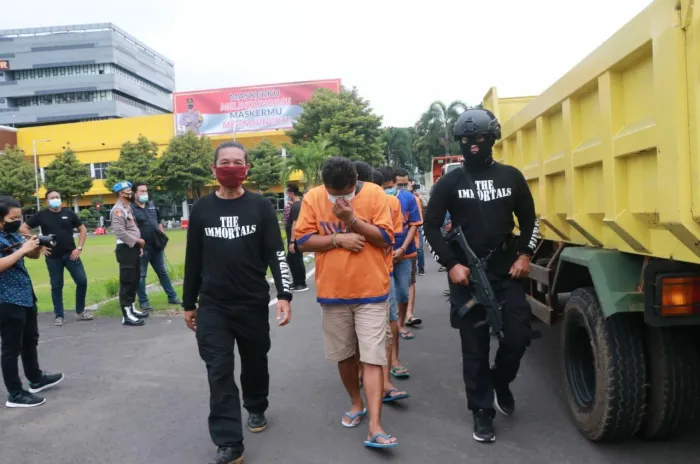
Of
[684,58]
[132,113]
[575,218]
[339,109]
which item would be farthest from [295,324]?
→ [132,113]

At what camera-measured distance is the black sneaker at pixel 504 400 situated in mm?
4152

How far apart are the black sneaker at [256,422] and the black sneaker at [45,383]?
220 cm

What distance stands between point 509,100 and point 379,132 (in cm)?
3785

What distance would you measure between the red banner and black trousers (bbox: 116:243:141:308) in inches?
1871

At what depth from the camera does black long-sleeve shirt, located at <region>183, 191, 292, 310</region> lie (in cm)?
376

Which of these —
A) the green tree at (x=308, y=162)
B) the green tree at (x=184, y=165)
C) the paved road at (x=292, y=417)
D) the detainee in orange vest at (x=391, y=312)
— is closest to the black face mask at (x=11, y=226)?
the paved road at (x=292, y=417)

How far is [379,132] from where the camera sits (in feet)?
145

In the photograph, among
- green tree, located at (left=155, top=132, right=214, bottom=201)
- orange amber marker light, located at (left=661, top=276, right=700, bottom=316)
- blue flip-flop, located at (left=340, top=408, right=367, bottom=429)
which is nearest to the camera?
orange amber marker light, located at (left=661, top=276, right=700, bottom=316)

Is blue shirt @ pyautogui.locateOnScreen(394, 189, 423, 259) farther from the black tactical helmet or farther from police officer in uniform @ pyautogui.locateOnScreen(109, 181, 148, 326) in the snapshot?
police officer in uniform @ pyautogui.locateOnScreen(109, 181, 148, 326)

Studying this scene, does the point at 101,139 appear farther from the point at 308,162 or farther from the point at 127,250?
the point at 127,250

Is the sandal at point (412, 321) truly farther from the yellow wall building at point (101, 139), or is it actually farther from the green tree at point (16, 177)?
the green tree at point (16, 177)

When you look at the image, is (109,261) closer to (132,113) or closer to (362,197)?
(362,197)

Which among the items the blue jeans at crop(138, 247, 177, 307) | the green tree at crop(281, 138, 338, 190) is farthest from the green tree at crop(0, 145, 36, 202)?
the blue jeans at crop(138, 247, 177, 307)

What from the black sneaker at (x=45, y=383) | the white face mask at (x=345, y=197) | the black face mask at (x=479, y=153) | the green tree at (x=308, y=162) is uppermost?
the green tree at (x=308, y=162)
